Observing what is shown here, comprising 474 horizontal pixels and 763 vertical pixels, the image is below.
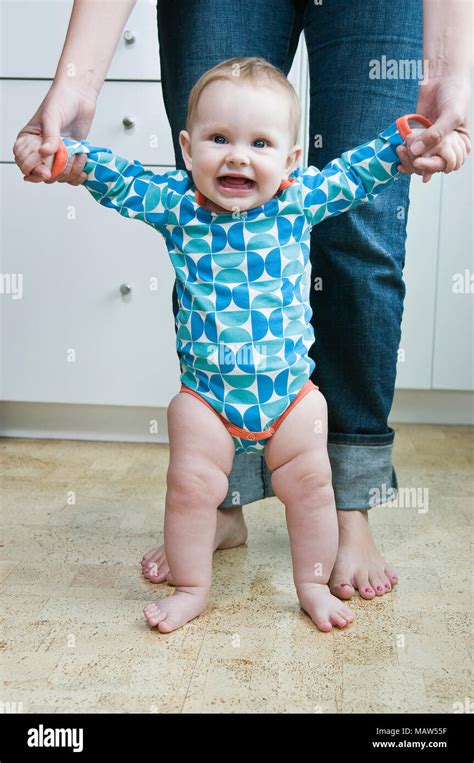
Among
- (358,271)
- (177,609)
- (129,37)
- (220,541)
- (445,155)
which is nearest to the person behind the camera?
(445,155)

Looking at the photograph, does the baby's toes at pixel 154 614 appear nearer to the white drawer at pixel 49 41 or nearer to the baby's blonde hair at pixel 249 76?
the baby's blonde hair at pixel 249 76

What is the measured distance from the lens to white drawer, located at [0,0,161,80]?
63.2 inches

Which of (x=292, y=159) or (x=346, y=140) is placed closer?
(x=292, y=159)

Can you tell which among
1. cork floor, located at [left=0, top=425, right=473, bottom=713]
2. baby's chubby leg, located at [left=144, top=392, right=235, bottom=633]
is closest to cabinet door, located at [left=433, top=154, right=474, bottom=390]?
cork floor, located at [left=0, top=425, right=473, bottom=713]

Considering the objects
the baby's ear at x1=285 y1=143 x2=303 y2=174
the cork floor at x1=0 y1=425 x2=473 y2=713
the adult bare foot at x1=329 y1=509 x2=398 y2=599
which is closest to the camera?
the cork floor at x1=0 y1=425 x2=473 y2=713

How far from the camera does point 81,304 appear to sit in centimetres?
170

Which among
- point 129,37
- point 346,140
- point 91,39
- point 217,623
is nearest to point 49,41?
point 129,37

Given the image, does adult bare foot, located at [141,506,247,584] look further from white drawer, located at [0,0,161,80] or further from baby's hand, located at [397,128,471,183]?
white drawer, located at [0,0,161,80]

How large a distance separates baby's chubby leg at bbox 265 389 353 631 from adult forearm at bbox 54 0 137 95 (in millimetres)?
429

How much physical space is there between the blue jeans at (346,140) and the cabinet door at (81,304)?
21.8 inches

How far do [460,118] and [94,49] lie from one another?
1.34ft

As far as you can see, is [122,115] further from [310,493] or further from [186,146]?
[310,493]

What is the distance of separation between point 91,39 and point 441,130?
0.40 meters
